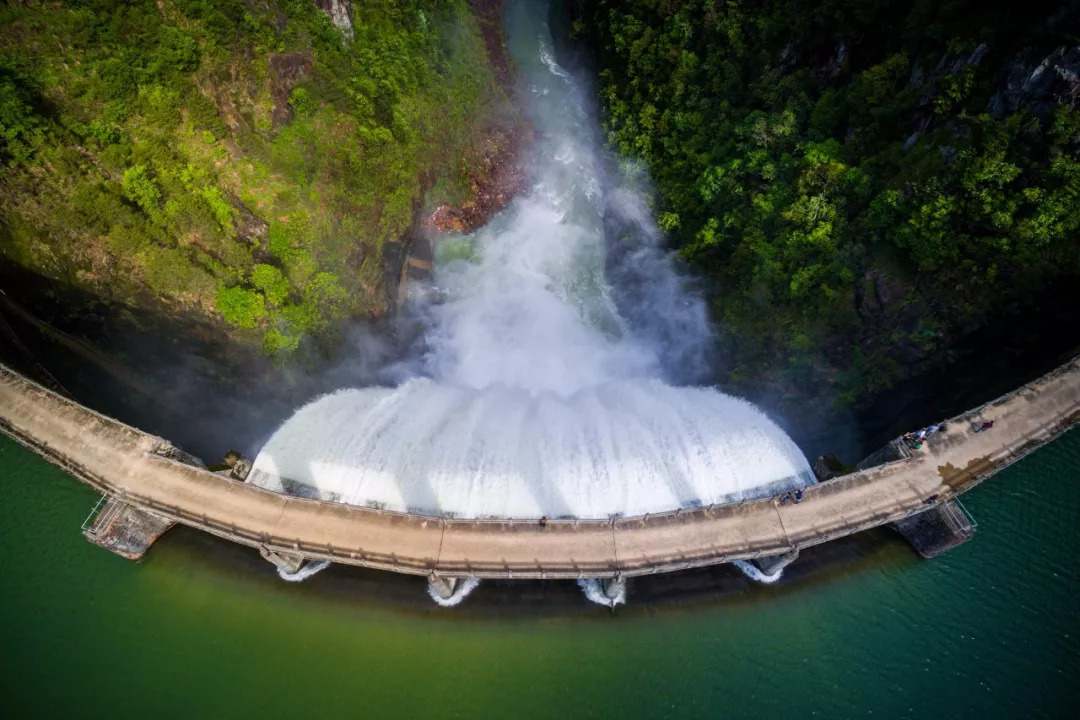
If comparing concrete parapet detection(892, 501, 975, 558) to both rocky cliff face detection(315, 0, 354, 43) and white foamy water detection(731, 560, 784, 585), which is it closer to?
white foamy water detection(731, 560, 784, 585)

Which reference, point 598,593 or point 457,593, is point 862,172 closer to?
point 598,593

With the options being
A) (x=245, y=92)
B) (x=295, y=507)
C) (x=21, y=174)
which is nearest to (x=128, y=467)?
(x=295, y=507)

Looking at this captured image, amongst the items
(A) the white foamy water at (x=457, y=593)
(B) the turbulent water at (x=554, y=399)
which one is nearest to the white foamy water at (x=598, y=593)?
(B) the turbulent water at (x=554, y=399)

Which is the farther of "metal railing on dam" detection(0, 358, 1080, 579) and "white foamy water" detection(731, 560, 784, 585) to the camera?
"white foamy water" detection(731, 560, 784, 585)

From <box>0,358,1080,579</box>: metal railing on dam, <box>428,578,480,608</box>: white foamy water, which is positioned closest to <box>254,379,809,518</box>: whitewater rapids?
<box>0,358,1080,579</box>: metal railing on dam

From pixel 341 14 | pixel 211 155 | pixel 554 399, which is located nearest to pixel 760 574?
pixel 554 399

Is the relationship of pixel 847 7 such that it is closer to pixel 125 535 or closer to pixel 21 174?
pixel 21 174

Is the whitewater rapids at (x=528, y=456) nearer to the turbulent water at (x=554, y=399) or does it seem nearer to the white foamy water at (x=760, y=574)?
the turbulent water at (x=554, y=399)
